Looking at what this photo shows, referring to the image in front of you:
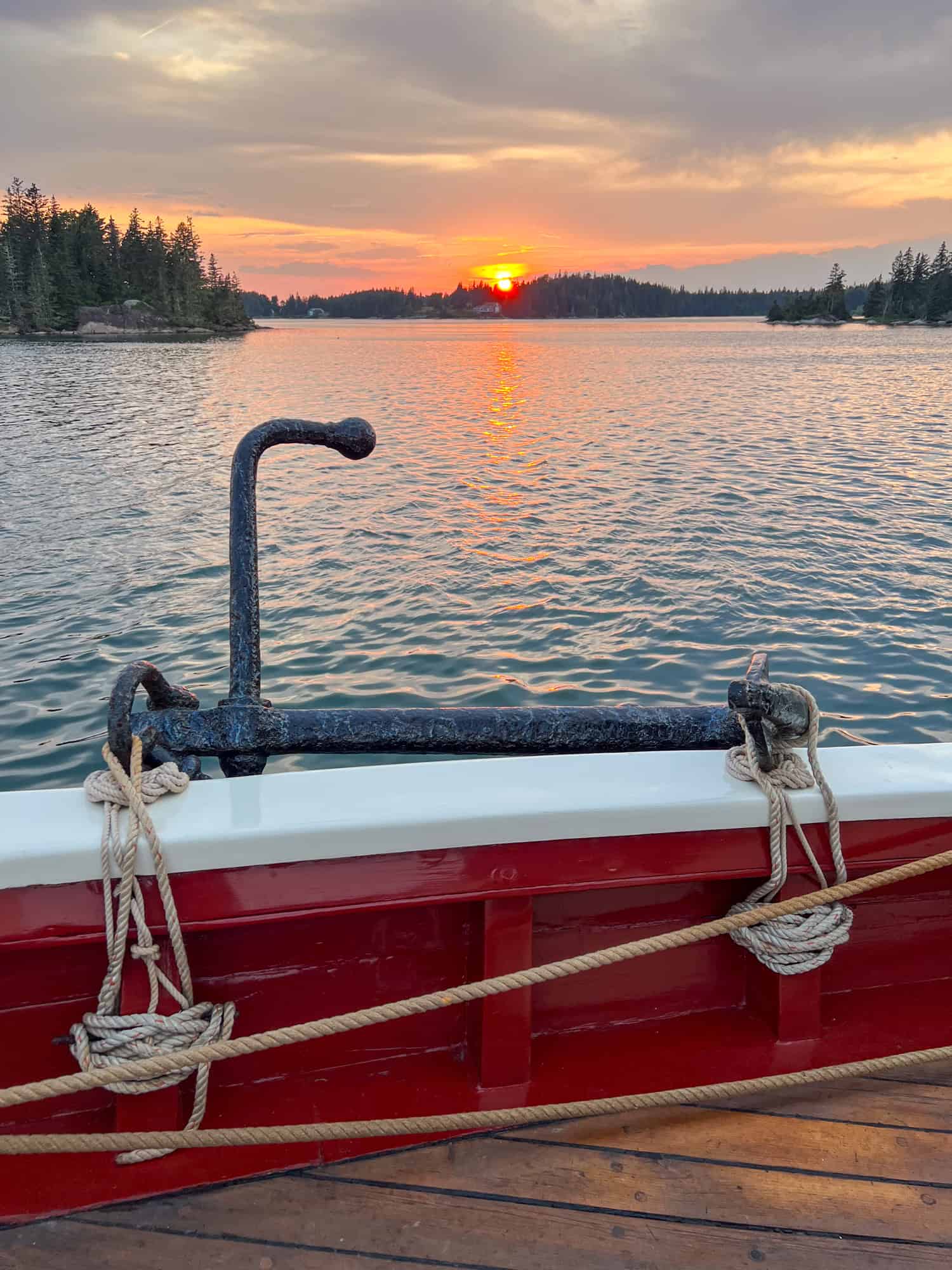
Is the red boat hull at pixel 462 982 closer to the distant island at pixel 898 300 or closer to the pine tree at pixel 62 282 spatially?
the pine tree at pixel 62 282

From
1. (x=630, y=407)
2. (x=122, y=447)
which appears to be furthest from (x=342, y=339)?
(x=122, y=447)

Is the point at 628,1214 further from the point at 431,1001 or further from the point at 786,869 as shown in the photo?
the point at 786,869

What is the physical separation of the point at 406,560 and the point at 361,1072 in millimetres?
10725

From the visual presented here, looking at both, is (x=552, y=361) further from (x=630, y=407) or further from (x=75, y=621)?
(x=75, y=621)

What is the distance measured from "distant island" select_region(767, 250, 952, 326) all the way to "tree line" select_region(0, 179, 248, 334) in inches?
4120

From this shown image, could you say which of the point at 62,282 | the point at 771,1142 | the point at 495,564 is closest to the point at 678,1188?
the point at 771,1142

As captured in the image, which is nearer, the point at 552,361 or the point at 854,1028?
the point at 854,1028

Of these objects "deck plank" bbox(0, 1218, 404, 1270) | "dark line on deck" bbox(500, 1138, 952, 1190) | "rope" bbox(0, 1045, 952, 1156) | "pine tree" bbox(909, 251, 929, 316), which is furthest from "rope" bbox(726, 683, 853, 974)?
"pine tree" bbox(909, 251, 929, 316)

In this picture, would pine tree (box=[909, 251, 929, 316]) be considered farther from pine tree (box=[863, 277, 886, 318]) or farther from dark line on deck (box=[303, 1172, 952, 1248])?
dark line on deck (box=[303, 1172, 952, 1248])

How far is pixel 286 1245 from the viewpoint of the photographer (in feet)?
5.82

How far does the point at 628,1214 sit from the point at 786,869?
77cm

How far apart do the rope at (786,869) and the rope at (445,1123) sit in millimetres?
239

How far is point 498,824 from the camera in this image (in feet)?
6.47

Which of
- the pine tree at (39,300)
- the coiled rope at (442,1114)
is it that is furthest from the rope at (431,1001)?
the pine tree at (39,300)
